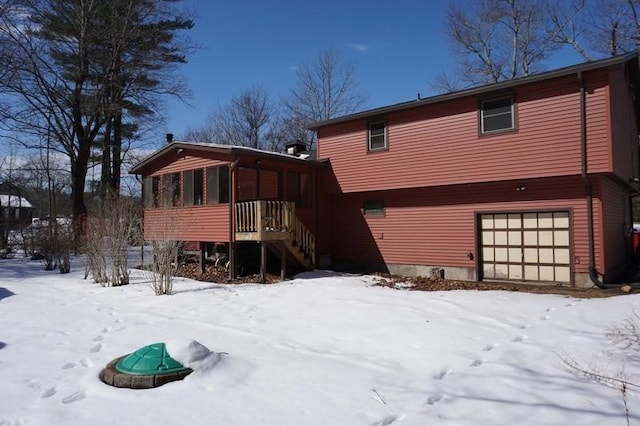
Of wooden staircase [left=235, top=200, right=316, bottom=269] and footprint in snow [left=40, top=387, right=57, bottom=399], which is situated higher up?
wooden staircase [left=235, top=200, right=316, bottom=269]

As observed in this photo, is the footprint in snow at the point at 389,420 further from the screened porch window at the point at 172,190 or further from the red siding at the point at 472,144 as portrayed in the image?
the screened porch window at the point at 172,190

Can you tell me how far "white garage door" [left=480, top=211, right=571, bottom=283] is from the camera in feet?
34.7

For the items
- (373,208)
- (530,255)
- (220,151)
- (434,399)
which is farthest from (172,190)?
(434,399)

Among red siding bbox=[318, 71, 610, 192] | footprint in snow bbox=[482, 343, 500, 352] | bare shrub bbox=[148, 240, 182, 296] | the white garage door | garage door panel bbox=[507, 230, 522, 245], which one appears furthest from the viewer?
garage door panel bbox=[507, 230, 522, 245]

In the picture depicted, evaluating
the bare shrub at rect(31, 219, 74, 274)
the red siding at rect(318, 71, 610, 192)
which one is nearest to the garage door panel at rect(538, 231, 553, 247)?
the red siding at rect(318, 71, 610, 192)

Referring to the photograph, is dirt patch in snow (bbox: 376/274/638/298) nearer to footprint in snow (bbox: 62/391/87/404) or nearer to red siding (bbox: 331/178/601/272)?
red siding (bbox: 331/178/601/272)

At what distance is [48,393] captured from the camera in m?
3.82

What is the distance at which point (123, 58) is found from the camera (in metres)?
21.9

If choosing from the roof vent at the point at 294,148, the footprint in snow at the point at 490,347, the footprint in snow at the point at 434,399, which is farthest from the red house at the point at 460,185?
the footprint in snow at the point at 434,399

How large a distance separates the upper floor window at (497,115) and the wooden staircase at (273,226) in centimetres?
567

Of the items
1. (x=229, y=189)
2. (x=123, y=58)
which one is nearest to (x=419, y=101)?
(x=229, y=189)

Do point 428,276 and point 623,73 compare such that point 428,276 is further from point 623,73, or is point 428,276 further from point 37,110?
point 37,110

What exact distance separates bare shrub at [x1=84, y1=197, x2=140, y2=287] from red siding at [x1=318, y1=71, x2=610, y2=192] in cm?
656

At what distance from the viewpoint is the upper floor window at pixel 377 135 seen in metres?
13.1
